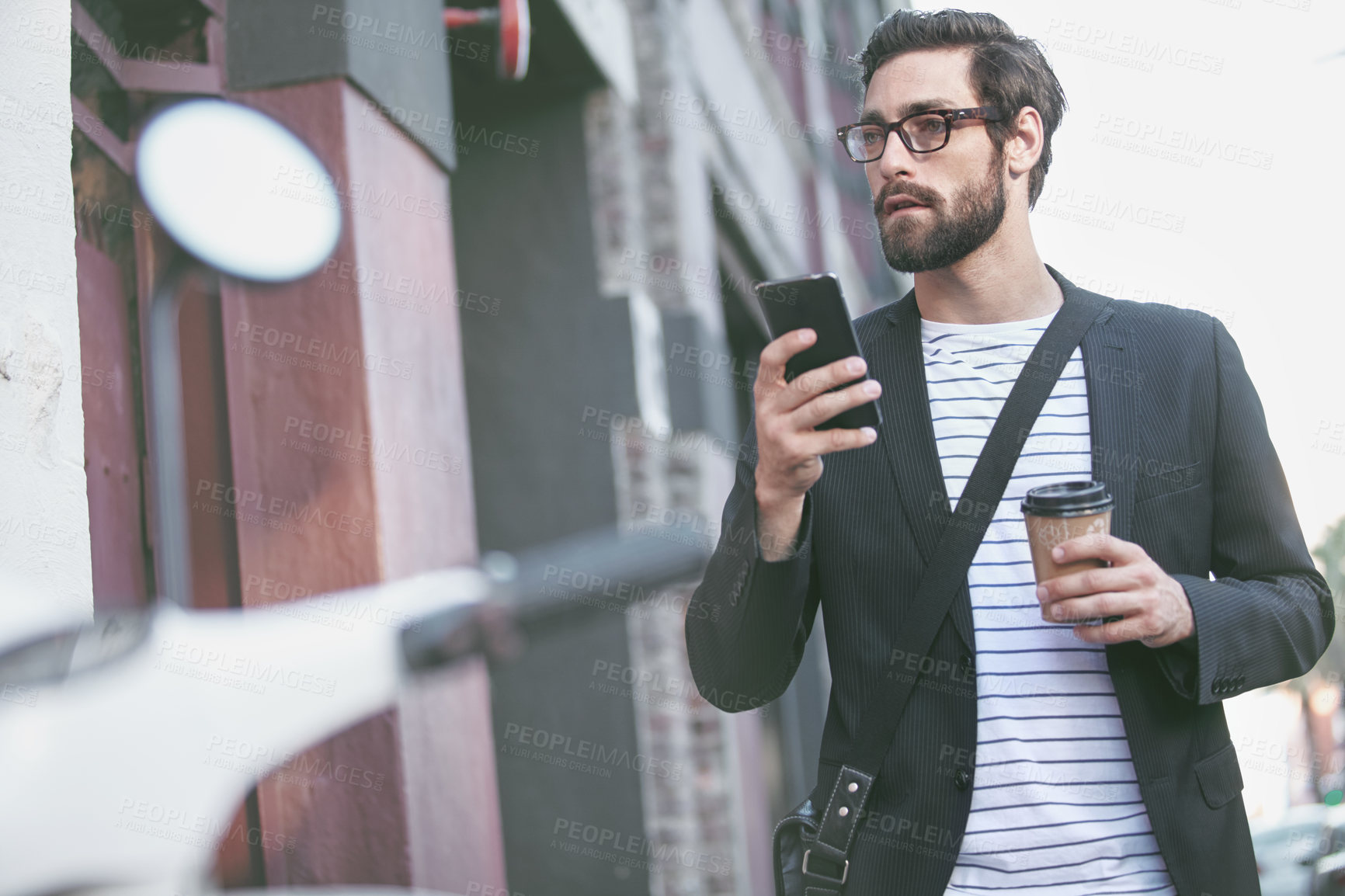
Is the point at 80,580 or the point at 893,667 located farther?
the point at 80,580

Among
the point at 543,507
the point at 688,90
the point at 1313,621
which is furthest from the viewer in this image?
the point at 688,90

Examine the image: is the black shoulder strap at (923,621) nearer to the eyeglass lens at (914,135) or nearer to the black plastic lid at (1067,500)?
the black plastic lid at (1067,500)

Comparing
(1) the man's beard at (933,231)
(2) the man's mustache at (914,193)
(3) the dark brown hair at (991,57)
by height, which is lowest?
(1) the man's beard at (933,231)

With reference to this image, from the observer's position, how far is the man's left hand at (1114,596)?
5.16ft

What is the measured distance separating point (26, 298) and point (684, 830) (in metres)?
3.86

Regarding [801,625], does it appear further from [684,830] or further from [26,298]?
[684,830]

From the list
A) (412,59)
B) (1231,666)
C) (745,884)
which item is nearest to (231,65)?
(412,59)

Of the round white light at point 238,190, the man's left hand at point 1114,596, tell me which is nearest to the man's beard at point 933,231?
the man's left hand at point 1114,596

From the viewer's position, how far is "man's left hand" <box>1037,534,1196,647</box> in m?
1.57

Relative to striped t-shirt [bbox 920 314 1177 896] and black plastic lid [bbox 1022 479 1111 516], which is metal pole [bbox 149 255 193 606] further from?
black plastic lid [bbox 1022 479 1111 516]

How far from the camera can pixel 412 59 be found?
11.6 feet

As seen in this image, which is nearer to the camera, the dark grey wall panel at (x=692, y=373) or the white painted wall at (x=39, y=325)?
the white painted wall at (x=39, y=325)

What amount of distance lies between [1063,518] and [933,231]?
21.6 inches

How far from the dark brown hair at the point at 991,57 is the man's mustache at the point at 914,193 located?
0.18m
